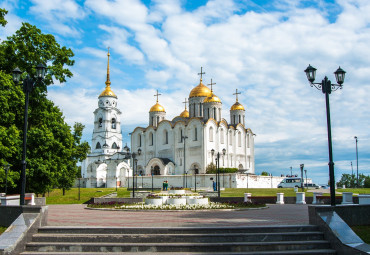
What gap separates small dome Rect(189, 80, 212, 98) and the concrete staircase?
196 ft

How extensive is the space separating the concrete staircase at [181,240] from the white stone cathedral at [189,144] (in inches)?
1910

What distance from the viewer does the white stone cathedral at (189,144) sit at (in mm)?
63062

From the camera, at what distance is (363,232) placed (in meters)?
10.4

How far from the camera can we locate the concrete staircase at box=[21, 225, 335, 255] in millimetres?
9055

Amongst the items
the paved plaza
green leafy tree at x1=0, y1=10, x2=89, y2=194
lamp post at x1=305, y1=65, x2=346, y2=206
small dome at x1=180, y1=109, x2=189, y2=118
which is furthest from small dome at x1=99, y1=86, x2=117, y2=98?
lamp post at x1=305, y1=65, x2=346, y2=206

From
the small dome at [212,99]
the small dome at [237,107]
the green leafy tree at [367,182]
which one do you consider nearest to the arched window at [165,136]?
the small dome at [212,99]

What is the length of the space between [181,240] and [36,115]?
56.3 ft

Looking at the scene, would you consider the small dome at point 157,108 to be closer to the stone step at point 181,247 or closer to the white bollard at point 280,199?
the white bollard at point 280,199

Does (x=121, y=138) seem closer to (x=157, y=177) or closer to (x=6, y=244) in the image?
(x=157, y=177)

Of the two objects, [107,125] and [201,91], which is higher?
[201,91]

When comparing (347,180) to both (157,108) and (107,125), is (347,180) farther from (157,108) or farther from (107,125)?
(107,125)

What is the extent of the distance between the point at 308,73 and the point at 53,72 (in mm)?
15964

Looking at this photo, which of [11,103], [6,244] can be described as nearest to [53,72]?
[11,103]

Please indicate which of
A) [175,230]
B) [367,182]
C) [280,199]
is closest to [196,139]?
[367,182]
